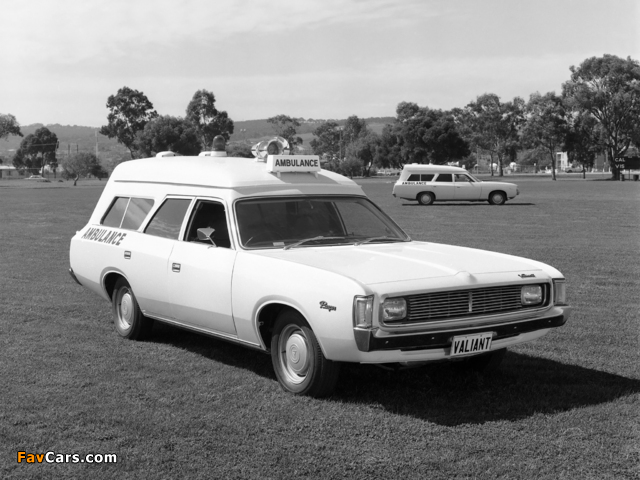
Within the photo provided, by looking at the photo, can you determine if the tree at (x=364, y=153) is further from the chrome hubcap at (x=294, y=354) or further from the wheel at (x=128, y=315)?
the chrome hubcap at (x=294, y=354)

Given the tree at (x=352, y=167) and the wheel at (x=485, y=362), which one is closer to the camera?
the wheel at (x=485, y=362)

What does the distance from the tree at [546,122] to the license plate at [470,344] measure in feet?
272

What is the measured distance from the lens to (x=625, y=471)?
15.0ft

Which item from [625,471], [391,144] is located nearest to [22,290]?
[625,471]

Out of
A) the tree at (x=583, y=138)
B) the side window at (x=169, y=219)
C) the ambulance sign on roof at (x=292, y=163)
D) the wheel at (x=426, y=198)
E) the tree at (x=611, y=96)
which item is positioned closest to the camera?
the ambulance sign on roof at (x=292, y=163)

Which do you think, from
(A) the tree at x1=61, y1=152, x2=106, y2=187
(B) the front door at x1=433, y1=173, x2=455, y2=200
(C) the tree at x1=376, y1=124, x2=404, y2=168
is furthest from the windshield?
(A) the tree at x1=61, y1=152, x2=106, y2=187

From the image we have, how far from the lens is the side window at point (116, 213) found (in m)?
8.45

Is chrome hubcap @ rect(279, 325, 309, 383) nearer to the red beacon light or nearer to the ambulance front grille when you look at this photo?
the ambulance front grille

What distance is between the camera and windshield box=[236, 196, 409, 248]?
6742 millimetres

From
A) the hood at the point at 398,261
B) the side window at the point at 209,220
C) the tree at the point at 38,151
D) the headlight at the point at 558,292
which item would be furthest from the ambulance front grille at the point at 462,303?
the tree at the point at 38,151

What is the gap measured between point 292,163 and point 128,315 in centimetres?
227

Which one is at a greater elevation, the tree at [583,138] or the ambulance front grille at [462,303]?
the tree at [583,138]

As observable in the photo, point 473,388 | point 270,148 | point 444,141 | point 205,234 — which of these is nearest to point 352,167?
point 444,141

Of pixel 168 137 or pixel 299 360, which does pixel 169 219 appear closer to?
pixel 299 360
